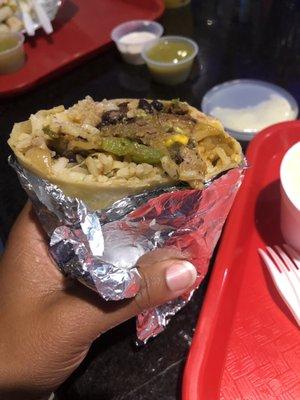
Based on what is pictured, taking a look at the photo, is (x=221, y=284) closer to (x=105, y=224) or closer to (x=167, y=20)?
(x=105, y=224)

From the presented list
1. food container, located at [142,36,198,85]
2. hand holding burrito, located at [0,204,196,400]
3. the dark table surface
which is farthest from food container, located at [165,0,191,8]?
hand holding burrito, located at [0,204,196,400]

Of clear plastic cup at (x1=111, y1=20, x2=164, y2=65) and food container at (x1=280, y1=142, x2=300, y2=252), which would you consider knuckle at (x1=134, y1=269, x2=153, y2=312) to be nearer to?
food container at (x1=280, y1=142, x2=300, y2=252)

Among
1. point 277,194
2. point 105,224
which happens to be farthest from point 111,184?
point 277,194

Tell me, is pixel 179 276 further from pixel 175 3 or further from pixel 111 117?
pixel 175 3

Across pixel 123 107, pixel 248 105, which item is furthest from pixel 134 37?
pixel 123 107

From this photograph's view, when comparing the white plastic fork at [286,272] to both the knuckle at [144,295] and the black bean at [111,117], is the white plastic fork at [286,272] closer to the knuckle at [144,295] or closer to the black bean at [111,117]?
the knuckle at [144,295]

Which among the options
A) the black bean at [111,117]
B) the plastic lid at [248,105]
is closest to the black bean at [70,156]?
the black bean at [111,117]
